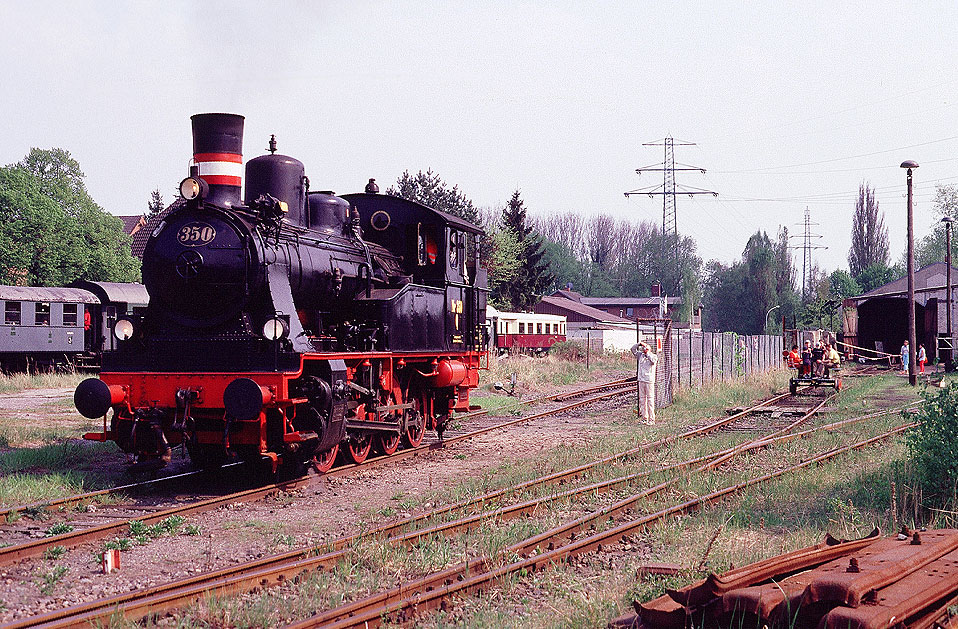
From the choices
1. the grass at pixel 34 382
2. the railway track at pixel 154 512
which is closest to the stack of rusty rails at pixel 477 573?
the railway track at pixel 154 512

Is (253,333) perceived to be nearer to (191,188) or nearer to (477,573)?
(191,188)

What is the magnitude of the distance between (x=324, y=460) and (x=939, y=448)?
6.67 metres

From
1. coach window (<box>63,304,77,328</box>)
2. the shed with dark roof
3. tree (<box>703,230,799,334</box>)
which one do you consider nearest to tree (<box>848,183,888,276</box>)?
tree (<box>703,230,799,334</box>)

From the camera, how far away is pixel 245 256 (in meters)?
9.41

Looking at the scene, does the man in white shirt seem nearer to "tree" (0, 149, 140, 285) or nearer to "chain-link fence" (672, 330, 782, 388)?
"chain-link fence" (672, 330, 782, 388)

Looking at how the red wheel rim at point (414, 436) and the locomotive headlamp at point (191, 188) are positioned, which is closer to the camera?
the locomotive headlamp at point (191, 188)

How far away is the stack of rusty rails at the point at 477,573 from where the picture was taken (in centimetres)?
502

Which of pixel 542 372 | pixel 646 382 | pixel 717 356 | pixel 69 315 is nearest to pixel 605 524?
pixel 646 382

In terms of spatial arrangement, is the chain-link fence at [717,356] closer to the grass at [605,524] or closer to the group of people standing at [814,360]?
the group of people standing at [814,360]

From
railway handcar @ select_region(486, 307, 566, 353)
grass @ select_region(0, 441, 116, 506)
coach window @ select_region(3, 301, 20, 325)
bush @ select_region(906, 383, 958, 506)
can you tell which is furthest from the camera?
railway handcar @ select_region(486, 307, 566, 353)

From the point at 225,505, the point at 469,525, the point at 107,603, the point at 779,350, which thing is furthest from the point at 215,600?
the point at 779,350

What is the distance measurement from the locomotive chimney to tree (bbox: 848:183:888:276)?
298 feet

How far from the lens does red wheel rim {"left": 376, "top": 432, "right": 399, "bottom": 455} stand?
11898 mm

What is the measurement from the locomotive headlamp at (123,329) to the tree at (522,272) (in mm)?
43421
